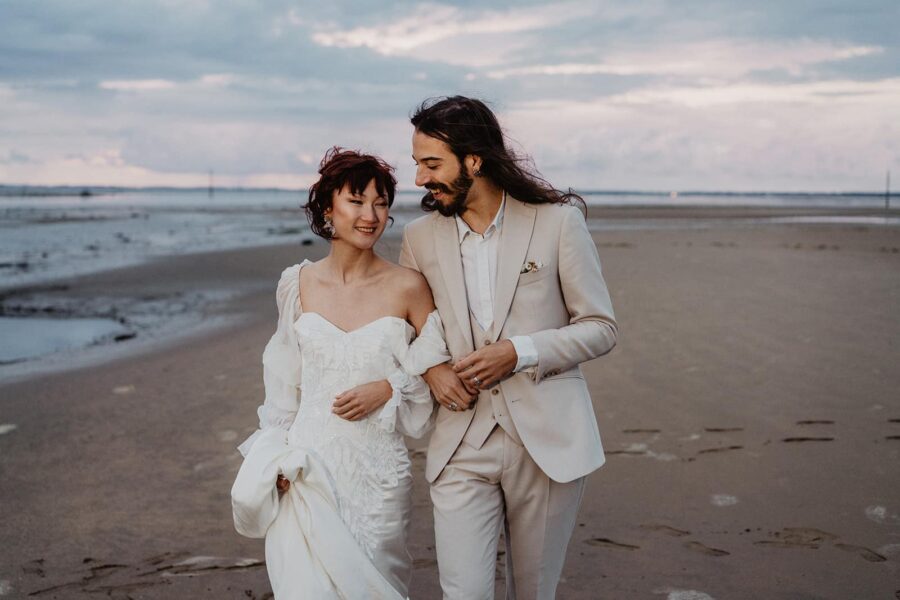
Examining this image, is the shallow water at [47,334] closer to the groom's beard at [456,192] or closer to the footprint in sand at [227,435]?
the footprint in sand at [227,435]

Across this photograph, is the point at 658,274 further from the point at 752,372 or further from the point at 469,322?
the point at 469,322

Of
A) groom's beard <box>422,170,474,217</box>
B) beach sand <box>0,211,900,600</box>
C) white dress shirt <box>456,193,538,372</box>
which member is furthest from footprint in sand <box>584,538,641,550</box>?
groom's beard <box>422,170,474,217</box>

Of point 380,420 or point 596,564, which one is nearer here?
point 380,420

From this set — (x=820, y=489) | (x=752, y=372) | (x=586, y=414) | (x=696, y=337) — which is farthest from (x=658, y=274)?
(x=586, y=414)

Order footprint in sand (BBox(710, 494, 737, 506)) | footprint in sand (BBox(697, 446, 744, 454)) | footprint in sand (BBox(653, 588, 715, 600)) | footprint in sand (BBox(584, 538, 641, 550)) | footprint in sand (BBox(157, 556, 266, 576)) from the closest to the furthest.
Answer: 1. footprint in sand (BBox(653, 588, 715, 600))
2. footprint in sand (BBox(157, 556, 266, 576))
3. footprint in sand (BBox(584, 538, 641, 550))
4. footprint in sand (BBox(710, 494, 737, 506))
5. footprint in sand (BBox(697, 446, 744, 454))

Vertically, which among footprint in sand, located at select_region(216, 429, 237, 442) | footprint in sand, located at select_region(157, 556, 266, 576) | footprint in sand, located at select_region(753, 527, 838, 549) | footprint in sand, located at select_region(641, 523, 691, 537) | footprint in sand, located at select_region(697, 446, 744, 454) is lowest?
footprint in sand, located at select_region(157, 556, 266, 576)

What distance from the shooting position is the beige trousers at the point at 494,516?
310 centimetres

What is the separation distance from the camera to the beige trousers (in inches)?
122

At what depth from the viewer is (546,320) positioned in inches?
125

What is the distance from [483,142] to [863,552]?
3.01 m

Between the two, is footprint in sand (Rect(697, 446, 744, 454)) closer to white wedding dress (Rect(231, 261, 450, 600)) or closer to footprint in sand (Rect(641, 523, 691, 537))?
footprint in sand (Rect(641, 523, 691, 537))

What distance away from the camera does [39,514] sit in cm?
521

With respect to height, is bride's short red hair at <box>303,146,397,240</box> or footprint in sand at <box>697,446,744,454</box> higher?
bride's short red hair at <box>303,146,397,240</box>

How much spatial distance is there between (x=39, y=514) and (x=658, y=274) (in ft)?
37.7
